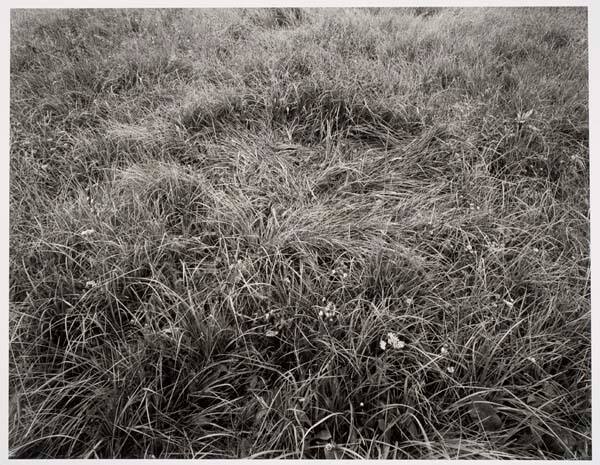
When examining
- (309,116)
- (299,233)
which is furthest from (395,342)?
(309,116)

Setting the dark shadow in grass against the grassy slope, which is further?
the dark shadow in grass

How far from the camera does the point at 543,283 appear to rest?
153 cm

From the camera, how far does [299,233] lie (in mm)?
1650

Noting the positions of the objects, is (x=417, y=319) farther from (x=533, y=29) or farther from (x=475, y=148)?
(x=533, y=29)

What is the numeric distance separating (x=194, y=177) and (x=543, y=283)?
161cm

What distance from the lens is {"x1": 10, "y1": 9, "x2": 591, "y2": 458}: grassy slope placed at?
4.25ft

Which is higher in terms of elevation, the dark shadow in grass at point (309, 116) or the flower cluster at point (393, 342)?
the dark shadow in grass at point (309, 116)

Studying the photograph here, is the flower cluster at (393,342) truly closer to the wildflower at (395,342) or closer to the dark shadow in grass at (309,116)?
the wildflower at (395,342)

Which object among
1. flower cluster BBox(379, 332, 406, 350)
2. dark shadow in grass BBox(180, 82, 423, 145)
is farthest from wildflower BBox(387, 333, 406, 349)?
dark shadow in grass BBox(180, 82, 423, 145)

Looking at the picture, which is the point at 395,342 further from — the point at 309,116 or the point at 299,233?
the point at 309,116

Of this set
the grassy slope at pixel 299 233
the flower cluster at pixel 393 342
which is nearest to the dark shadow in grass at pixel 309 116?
the grassy slope at pixel 299 233

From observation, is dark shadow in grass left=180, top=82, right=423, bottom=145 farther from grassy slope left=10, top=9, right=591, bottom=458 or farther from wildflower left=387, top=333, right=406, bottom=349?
wildflower left=387, top=333, right=406, bottom=349

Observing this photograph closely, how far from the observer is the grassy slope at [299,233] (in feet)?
4.25

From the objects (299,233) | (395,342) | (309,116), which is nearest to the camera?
(395,342)
